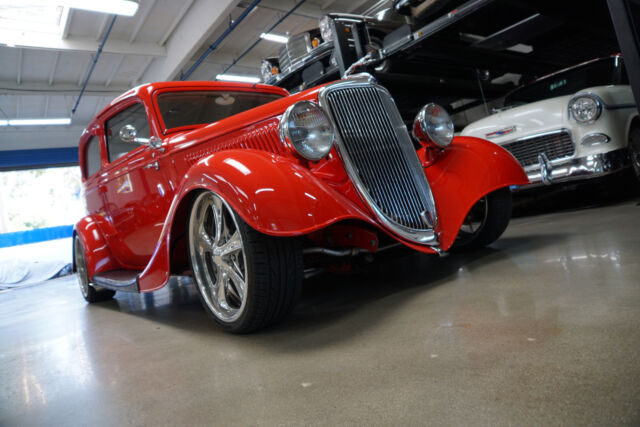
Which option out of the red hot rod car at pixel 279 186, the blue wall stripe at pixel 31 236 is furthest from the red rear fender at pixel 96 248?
the blue wall stripe at pixel 31 236

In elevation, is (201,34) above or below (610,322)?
above

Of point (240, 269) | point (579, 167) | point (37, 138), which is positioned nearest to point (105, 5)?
point (240, 269)

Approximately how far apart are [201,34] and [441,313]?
9.53 meters

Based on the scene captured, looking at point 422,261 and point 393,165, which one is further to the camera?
point 422,261

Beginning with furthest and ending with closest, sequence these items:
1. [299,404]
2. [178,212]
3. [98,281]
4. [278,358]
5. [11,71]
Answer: [11,71] → [98,281] → [178,212] → [278,358] → [299,404]

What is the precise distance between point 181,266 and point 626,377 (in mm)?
2182

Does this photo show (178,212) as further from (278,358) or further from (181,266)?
(278,358)

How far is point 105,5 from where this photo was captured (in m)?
7.30

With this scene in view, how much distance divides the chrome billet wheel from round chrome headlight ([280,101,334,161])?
16.8 inches

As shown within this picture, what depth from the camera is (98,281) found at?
330cm

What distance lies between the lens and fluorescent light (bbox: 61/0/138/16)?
23.2ft

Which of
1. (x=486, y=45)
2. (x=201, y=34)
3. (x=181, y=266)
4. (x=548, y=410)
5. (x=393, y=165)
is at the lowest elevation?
(x=548, y=410)

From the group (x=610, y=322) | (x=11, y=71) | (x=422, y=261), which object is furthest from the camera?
(x=11, y=71)

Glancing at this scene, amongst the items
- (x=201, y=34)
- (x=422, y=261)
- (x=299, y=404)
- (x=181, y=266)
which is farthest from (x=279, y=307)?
(x=201, y=34)
